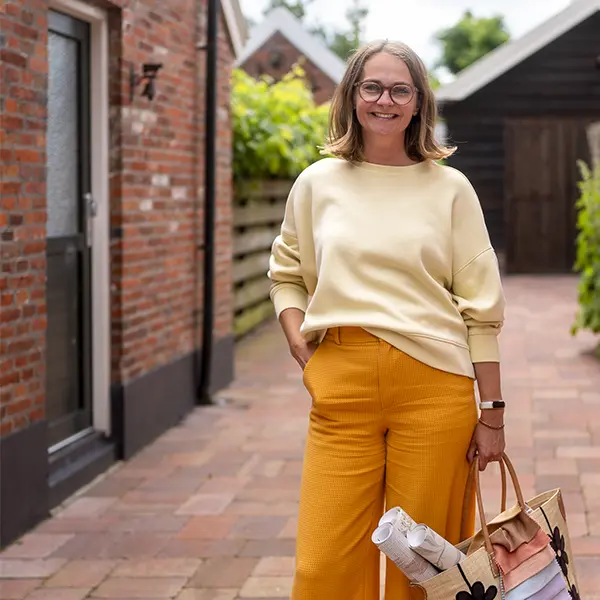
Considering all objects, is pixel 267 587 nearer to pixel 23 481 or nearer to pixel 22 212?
pixel 23 481

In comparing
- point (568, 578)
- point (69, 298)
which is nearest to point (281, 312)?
point (568, 578)

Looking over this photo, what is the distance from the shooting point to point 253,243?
11.2 metres

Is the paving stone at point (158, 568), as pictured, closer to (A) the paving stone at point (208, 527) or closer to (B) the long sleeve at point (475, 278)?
(A) the paving stone at point (208, 527)

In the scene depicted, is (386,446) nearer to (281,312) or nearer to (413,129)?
(281,312)

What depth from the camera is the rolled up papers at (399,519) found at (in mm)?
2621

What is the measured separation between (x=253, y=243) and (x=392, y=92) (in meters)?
8.42

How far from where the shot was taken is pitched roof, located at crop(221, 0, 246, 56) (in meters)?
8.75

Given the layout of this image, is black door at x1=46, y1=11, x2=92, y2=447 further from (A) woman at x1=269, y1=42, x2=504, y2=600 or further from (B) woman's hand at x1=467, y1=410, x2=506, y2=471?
(B) woman's hand at x1=467, y1=410, x2=506, y2=471

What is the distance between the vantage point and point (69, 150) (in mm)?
5914

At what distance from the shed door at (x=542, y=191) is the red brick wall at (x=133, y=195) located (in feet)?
31.2

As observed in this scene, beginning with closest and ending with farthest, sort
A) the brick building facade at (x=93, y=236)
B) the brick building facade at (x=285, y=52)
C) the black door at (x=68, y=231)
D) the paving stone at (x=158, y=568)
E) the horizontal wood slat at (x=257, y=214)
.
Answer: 1. the paving stone at (x=158, y=568)
2. the brick building facade at (x=93, y=236)
3. the black door at (x=68, y=231)
4. the horizontal wood slat at (x=257, y=214)
5. the brick building facade at (x=285, y=52)

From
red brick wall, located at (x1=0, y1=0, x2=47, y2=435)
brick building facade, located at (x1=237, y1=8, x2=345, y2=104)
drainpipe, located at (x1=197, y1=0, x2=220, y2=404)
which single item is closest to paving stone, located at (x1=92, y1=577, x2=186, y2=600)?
red brick wall, located at (x1=0, y1=0, x2=47, y2=435)

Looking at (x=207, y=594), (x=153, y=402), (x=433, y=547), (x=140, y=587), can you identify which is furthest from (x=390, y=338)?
(x=153, y=402)

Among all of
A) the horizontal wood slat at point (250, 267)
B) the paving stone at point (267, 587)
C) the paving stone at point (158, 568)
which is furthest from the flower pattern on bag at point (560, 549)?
the horizontal wood slat at point (250, 267)
